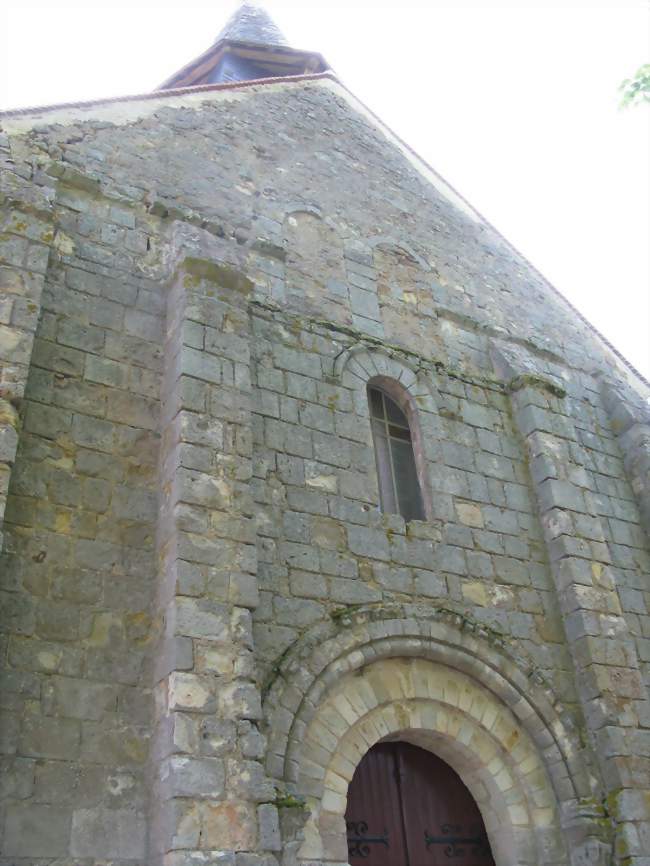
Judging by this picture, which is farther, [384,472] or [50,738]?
[384,472]

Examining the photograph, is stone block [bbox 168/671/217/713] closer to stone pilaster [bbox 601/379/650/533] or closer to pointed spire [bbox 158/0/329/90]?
stone pilaster [bbox 601/379/650/533]

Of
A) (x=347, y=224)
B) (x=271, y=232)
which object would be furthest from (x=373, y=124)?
(x=271, y=232)

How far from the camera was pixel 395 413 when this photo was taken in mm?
7520

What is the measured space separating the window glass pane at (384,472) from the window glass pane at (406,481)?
0.06m

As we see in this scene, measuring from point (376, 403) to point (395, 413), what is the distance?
195mm

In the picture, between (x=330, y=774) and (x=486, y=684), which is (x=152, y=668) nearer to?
(x=330, y=774)

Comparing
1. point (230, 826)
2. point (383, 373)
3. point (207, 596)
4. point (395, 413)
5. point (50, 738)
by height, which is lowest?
point (230, 826)

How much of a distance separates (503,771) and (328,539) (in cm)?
203

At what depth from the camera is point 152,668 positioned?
4930 mm

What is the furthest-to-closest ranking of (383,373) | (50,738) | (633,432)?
1. (633,432)
2. (383,373)
3. (50,738)

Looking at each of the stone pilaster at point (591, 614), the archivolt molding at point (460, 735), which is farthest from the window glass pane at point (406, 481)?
the archivolt molding at point (460, 735)

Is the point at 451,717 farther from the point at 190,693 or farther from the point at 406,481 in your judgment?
the point at 190,693

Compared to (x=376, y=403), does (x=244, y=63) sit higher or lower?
higher

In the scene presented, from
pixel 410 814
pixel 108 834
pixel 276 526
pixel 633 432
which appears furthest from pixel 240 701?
pixel 633 432
